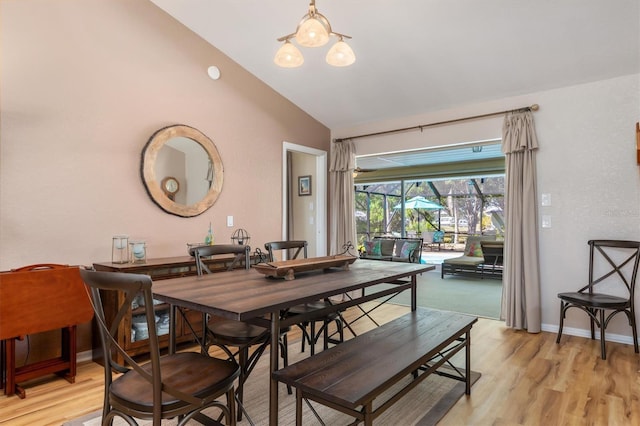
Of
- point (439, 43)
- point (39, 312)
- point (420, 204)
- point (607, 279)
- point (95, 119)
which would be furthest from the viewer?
point (420, 204)

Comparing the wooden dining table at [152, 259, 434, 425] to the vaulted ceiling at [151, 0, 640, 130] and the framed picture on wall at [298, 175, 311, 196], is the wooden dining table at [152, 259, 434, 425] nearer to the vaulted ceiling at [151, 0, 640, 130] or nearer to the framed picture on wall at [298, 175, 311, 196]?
the vaulted ceiling at [151, 0, 640, 130]

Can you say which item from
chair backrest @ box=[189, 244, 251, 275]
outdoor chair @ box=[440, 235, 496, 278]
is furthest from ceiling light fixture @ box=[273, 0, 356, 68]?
outdoor chair @ box=[440, 235, 496, 278]

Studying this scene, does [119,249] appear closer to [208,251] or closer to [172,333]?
[208,251]

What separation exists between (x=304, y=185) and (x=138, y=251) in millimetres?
3263

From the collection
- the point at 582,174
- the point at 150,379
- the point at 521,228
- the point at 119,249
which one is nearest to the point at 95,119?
the point at 119,249

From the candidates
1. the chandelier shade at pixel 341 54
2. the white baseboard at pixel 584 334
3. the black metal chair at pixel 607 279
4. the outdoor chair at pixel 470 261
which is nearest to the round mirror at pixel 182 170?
the chandelier shade at pixel 341 54

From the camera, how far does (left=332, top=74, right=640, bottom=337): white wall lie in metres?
3.49

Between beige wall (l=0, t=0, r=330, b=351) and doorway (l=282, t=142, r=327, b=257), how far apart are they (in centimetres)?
132

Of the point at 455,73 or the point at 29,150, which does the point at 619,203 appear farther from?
the point at 29,150

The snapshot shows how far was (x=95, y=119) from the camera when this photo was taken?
122 inches

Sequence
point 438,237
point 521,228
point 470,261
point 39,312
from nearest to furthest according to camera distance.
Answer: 1. point 39,312
2. point 521,228
3. point 470,261
4. point 438,237

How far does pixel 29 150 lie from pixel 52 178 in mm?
246

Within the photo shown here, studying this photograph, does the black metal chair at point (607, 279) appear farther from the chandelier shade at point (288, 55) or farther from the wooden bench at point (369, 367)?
the chandelier shade at point (288, 55)

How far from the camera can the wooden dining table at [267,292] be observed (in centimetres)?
159
